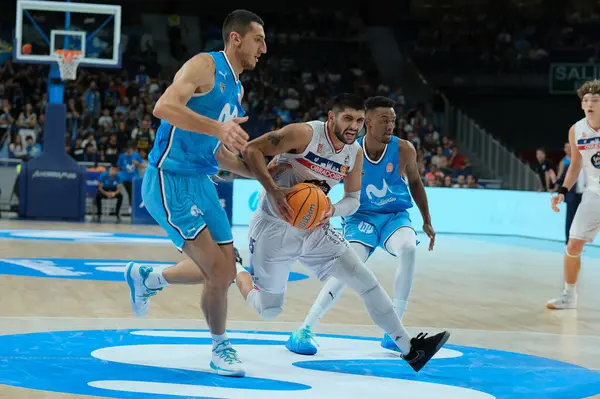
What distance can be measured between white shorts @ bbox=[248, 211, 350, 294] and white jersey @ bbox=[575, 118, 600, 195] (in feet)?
14.1

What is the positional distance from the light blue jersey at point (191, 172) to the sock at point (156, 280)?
0.68 meters

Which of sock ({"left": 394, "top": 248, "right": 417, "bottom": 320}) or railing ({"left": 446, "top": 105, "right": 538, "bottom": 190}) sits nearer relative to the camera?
sock ({"left": 394, "top": 248, "right": 417, "bottom": 320})

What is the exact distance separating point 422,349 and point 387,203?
170 cm

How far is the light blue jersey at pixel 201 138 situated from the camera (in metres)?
5.30

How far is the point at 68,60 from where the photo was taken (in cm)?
1895

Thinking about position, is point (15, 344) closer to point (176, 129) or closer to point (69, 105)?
point (176, 129)

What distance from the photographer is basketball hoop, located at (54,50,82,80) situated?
1891cm

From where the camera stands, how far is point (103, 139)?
23781 millimetres

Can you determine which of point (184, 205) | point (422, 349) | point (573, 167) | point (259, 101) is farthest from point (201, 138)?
point (259, 101)

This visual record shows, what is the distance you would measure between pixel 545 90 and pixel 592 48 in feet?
6.40

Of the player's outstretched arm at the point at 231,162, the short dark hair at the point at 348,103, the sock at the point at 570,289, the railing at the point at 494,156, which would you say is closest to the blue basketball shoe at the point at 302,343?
the player's outstretched arm at the point at 231,162

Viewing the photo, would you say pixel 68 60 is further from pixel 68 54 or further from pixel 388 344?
pixel 388 344

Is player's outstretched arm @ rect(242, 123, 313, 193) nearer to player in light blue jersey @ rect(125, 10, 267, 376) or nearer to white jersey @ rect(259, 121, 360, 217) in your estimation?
white jersey @ rect(259, 121, 360, 217)

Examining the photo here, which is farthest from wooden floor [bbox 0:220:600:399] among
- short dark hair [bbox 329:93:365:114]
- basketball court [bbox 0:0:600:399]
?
short dark hair [bbox 329:93:365:114]
